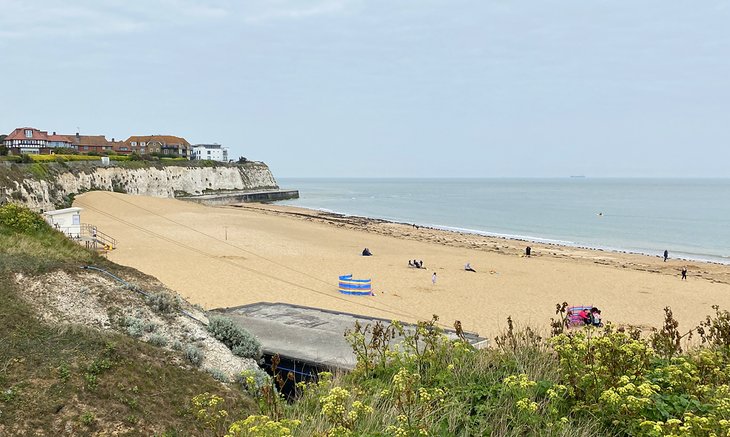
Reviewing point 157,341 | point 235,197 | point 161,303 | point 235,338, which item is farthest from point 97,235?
point 235,197

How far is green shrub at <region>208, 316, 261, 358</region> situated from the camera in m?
9.38

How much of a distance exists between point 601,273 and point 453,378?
92.5ft

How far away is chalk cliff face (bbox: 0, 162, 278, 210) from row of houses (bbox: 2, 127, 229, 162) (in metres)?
19.3

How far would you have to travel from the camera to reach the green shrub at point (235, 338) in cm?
938

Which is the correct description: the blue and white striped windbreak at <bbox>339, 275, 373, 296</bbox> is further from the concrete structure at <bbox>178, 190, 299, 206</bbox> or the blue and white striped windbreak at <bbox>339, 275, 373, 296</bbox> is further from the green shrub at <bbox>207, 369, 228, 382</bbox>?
the concrete structure at <bbox>178, 190, 299, 206</bbox>

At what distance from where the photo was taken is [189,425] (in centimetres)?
638

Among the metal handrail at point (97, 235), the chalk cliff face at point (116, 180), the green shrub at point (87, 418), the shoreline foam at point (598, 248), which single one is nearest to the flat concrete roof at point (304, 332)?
the green shrub at point (87, 418)

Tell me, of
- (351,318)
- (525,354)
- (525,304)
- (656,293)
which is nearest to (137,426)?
(525,354)

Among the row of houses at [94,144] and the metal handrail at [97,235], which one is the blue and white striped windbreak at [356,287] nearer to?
the metal handrail at [97,235]

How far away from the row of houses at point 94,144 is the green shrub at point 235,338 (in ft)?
274

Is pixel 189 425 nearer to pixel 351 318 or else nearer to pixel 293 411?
pixel 293 411

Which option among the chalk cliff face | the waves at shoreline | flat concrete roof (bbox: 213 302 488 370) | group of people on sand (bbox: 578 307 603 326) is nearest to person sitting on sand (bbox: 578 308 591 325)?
group of people on sand (bbox: 578 307 603 326)

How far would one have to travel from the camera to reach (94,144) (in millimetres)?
104625

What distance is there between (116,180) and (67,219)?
1653 inches
